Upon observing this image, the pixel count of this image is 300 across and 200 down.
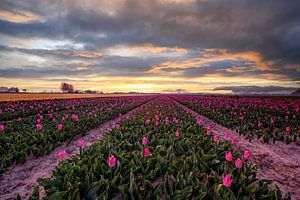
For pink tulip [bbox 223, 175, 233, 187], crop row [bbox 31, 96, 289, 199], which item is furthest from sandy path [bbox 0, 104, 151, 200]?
pink tulip [bbox 223, 175, 233, 187]

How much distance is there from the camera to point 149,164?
424cm

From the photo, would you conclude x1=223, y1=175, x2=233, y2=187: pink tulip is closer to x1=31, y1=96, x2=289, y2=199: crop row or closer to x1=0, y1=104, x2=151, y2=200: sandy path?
x1=31, y1=96, x2=289, y2=199: crop row

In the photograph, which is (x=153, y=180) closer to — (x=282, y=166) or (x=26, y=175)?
(x=26, y=175)

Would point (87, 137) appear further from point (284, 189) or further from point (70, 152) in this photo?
point (284, 189)

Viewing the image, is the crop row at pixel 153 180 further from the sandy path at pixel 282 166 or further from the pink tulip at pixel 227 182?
the sandy path at pixel 282 166

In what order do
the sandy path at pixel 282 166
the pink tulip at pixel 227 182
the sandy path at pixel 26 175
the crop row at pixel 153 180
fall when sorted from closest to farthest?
the pink tulip at pixel 227 182 < the crop row at pixel 153 180 < the sandy path at pixel 26 175 < the sandy path at pixel 282 166

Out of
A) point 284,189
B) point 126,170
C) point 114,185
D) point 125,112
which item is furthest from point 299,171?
point 125,112

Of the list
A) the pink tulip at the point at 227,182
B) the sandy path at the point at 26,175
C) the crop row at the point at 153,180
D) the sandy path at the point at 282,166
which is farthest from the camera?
the sandy path at the point at 282,166

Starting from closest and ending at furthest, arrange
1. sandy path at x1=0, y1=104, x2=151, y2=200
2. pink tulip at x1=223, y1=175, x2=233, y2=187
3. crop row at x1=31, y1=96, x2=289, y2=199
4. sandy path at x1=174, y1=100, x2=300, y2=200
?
pink tulip at x1=223, y1=175, x2=233, y2=187 < crop row at x1=31, y1=96, x2=289, y2=199 < sandy path at x1=0, y1=104, x2=151, y2=200 < sandy path at x1=174, y1=100, x2=300, y2=200

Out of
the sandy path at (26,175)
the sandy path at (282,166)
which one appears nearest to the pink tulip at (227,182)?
the sandy path at (282,166)

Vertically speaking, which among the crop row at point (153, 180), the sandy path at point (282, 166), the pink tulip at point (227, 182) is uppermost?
the pink tulip at point (227, 182)

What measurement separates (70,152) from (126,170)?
4254mm

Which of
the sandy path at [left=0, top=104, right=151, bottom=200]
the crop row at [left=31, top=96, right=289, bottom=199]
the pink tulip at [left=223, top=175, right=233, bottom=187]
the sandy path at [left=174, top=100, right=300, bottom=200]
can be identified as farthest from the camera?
the sandy path at [left=174, top=100, right=300, bottom=200]

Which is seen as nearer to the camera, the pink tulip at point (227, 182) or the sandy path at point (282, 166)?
the pink tulip at point (227, 182)
